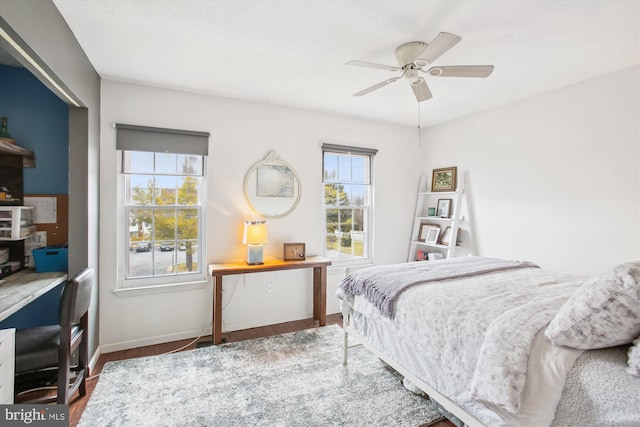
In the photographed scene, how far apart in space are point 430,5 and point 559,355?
186 centimetres

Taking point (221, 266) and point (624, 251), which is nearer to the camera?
point (624, 251)

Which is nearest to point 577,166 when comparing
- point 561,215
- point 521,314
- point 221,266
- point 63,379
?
point 561,215

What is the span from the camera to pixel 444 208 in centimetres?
402

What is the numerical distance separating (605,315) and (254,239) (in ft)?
8.64

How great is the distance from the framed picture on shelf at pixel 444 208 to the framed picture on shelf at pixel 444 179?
0.53 ft

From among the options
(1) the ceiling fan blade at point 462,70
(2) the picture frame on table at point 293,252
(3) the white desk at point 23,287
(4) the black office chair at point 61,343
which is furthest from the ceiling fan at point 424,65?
(3) the white desk at point 23,287

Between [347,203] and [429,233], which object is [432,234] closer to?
[429,233]

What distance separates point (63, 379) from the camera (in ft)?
5.83

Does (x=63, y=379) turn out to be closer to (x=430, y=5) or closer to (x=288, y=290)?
(x=288, y=290)

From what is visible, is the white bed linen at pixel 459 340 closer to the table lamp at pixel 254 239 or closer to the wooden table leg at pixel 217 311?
the table lamp at pixel 254 239

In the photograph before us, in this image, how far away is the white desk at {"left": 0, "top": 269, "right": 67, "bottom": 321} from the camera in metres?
1.63

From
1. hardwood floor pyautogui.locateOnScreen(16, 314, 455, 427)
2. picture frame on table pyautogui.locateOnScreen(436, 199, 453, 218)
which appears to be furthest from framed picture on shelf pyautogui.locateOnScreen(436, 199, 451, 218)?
hardwood floor pyautogui.locateOnScreen(16, 314, 455, 427)

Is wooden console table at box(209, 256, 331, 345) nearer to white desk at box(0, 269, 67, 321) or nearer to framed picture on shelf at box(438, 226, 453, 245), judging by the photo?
white desk at box(0, 269, 67, 321)

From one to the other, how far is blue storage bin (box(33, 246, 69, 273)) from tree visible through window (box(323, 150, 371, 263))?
99.9 inches
